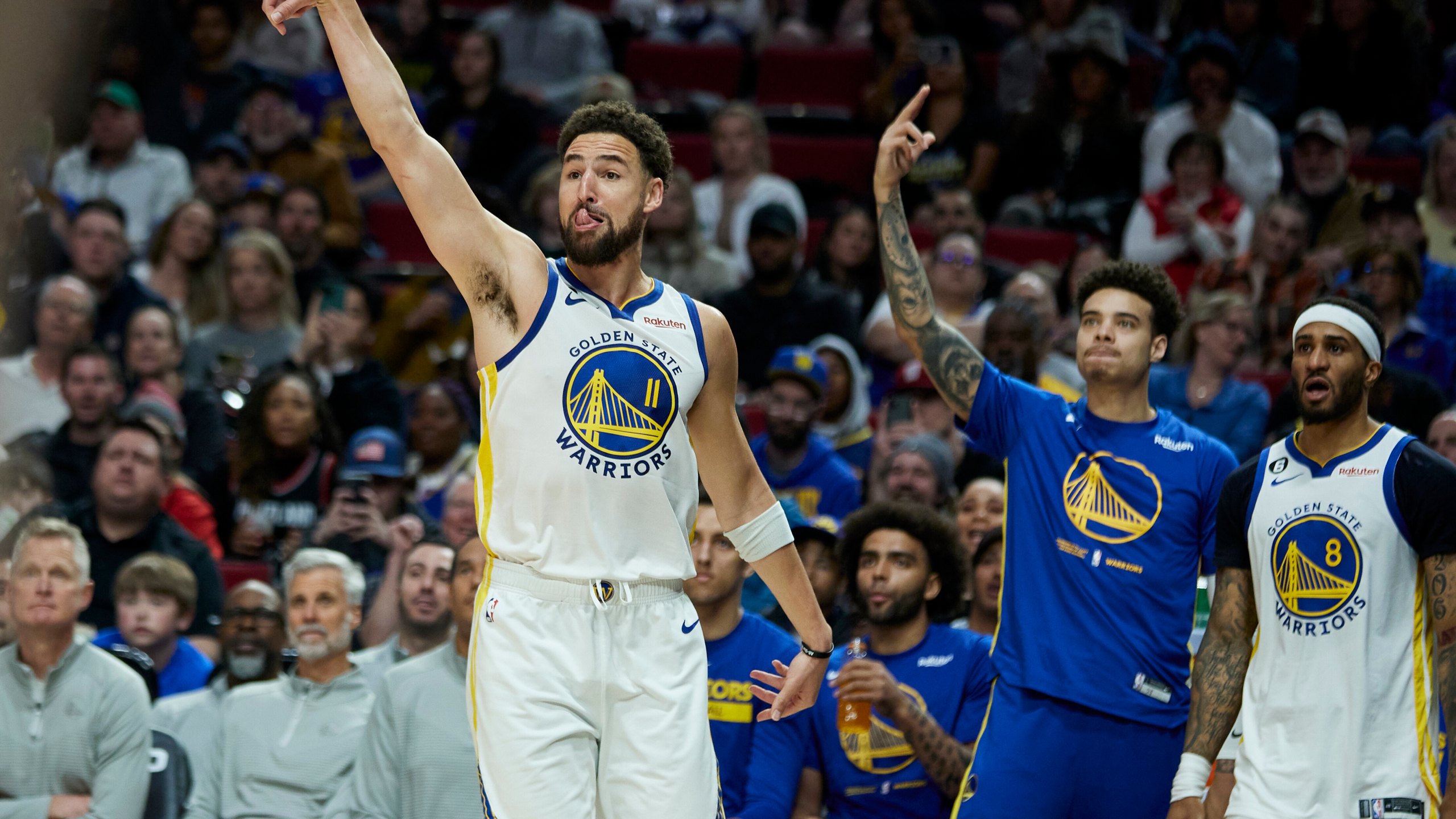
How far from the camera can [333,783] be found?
6473 millimetres

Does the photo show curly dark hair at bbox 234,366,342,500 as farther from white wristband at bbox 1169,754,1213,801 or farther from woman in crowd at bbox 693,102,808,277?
white wristband at bbox 1169,754,1213,801

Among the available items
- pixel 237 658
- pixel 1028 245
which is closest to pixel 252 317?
pixel 237 658

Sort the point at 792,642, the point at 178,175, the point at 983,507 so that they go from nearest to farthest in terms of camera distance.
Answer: the point at 792,642, the point at 983,507, the point at 178,175

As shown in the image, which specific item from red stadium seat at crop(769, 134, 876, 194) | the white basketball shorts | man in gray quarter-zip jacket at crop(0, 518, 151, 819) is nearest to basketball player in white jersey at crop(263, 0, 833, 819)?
the white basketball shorts

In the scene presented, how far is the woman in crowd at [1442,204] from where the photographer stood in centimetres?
959

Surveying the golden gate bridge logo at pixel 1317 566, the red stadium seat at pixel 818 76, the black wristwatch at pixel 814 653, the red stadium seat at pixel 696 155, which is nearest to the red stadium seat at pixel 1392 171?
the red stadium seat at pixel 818 76

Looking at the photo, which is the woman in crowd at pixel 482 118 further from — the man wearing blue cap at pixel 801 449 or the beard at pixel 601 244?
the beard at pixel 601 244

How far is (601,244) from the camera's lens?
3869 mm

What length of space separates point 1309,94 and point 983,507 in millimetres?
5837

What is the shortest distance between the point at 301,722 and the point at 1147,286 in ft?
12.3

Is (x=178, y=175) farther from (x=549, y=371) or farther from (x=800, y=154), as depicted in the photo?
(x=549, y=371)

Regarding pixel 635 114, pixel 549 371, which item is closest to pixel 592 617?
pixel 549 371

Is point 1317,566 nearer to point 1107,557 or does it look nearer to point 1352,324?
point 1107,557

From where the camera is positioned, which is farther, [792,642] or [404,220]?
[404,220]
